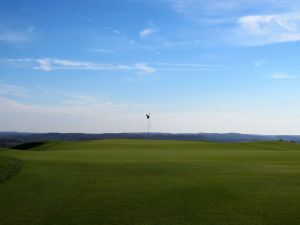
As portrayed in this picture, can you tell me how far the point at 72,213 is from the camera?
14.9 m

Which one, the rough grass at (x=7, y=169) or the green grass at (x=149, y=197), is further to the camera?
the rough grass at (x=7, y=169)

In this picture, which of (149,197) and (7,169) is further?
(7,169)

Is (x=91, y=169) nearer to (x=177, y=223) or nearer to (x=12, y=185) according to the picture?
(x=12, y=185)

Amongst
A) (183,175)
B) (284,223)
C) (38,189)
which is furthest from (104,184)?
(284,223)

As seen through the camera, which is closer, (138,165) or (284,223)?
(284,223)

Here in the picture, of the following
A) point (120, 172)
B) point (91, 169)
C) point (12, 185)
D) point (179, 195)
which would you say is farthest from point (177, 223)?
point (91, 169)

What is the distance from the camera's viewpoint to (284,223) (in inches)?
549

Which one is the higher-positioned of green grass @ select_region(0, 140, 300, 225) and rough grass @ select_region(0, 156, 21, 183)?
rough grass @ select_region(0, 156, 21, 183)

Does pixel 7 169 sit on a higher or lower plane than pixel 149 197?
higher

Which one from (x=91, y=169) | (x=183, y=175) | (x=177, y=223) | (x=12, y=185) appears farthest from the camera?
(x=91, y=169)

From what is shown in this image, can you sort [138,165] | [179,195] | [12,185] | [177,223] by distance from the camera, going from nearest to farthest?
1. [177,223]
2. [179,195]
3. [12,185]
4. [138,165]

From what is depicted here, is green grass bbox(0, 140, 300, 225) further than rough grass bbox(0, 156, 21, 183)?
No

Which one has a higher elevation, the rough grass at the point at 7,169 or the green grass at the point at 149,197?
the rough grass at the point at 7,169

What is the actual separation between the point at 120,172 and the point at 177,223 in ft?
38.0
